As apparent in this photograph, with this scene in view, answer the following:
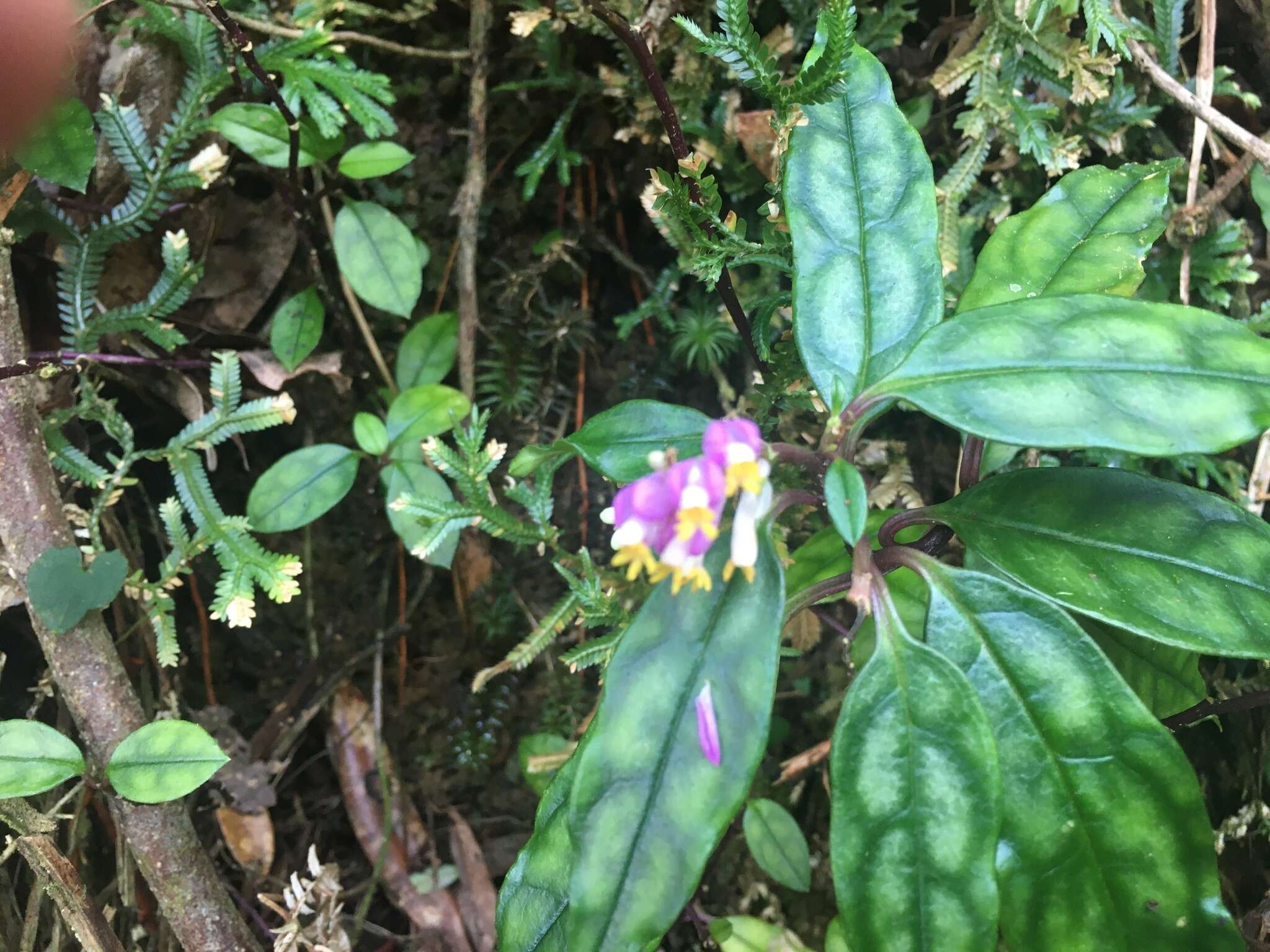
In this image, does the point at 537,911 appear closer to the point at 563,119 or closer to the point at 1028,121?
the point at 563,119

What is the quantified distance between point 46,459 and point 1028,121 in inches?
80.5

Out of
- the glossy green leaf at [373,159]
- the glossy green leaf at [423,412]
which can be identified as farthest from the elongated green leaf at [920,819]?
the glossy green leaf at [373,159]

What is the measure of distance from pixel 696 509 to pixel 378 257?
1.20m

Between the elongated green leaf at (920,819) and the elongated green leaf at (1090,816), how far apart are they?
0.40 ft

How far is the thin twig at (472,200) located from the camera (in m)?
1.88

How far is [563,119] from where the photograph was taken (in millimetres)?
1897

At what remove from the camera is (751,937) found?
171cm

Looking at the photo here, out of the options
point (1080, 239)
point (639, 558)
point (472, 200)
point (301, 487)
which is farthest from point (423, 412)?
point (1080, 239)

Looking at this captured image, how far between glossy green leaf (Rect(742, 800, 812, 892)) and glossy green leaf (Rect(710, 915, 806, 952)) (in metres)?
0.09

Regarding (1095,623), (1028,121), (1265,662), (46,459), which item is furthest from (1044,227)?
(46,459)

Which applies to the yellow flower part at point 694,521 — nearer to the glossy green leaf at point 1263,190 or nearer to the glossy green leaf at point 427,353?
A: the glossy green leaf at point 427,353

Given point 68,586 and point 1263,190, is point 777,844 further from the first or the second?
point 1263,190

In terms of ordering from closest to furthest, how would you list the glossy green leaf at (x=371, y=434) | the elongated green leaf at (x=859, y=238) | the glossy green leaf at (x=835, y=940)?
the elongated green leaf at (x=859, y=238) < the glossy green leaf at (x=835, y=940) < the glossy green leaf at (x=371, y=434)

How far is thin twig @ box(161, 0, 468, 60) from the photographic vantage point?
5.48 ft
